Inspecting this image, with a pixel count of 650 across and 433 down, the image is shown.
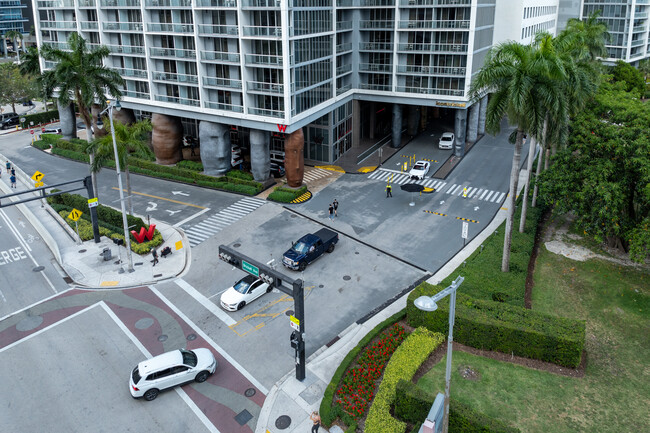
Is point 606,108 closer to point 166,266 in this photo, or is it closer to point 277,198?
point 277,198

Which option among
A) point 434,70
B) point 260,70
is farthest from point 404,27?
point 260,70

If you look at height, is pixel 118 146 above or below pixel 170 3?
below

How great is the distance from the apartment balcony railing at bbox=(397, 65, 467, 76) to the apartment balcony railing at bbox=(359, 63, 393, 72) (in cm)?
141

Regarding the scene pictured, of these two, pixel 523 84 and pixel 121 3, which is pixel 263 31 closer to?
pixel 121 3

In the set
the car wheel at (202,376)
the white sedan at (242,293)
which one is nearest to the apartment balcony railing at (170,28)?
the white sedan at (242,293)

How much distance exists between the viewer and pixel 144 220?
159 ft

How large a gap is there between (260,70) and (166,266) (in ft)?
72.3

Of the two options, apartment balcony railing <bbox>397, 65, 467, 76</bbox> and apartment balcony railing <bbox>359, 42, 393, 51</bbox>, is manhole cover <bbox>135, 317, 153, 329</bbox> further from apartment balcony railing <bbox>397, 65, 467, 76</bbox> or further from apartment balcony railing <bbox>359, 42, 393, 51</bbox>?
apartment balcony railing <bbox>359, 42, 393, 51</bbox>

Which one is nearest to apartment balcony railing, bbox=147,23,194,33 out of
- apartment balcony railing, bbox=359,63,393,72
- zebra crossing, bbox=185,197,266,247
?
zebra crossing, bbox=185,197,266,247

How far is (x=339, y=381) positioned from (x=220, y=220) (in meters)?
25.0

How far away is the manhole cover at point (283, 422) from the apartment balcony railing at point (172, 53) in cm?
4076

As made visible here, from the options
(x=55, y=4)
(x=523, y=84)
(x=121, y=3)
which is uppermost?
(x=55, y=4)

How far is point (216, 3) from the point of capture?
167 ft

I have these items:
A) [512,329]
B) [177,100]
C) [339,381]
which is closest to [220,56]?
[177,100]
